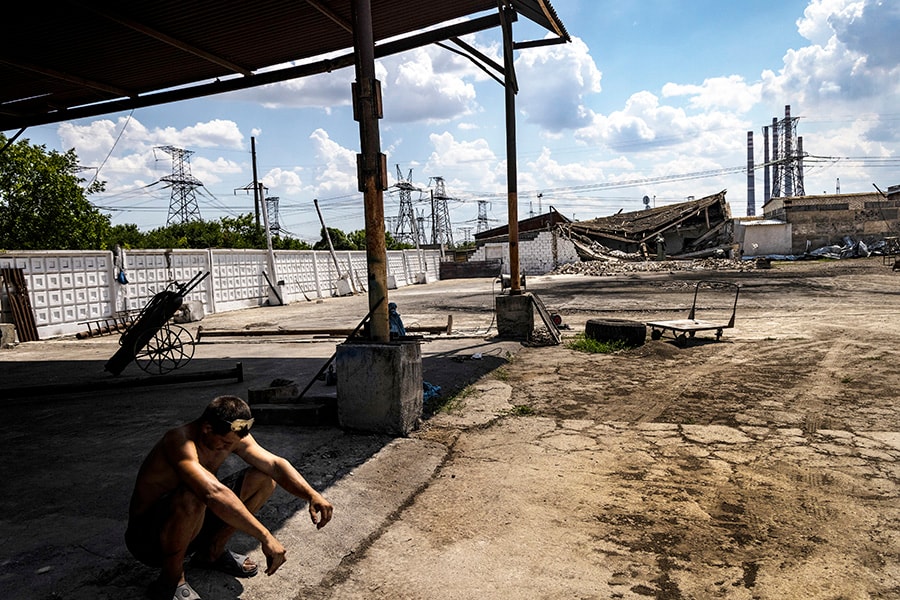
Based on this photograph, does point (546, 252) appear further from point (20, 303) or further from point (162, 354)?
point (162, 354)

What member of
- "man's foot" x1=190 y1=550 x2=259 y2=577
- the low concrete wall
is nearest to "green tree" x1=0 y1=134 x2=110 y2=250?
"man's foot" x1=190 y1=550 x2=259 y2=577

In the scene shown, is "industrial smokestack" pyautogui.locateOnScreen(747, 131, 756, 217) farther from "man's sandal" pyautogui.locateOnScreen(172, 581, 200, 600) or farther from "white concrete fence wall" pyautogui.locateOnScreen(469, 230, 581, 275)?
"man's sandal" pyautogui.locateOnScreen(172, 581, 200, 600)

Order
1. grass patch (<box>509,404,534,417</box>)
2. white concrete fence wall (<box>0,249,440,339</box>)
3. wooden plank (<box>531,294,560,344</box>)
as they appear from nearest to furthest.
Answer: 1. grass patch (<box>509,404,534,417</box>)
2. wooden plank (<box>531,294,560,344</box>)
3. white concrete fence wall (<box>0,249,440,339</box>)

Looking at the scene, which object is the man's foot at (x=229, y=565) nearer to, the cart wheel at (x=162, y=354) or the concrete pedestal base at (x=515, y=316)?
the cart wheel at (x=162, y=354)

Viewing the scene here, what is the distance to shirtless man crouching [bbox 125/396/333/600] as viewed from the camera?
2541 mm

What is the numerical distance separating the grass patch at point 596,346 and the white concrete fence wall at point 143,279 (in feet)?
29.9

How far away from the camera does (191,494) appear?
2600mm

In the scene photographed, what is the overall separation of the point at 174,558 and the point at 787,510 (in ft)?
11.8

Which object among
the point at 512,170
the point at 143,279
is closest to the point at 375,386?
the point at 512,170

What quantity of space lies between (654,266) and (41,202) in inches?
1175

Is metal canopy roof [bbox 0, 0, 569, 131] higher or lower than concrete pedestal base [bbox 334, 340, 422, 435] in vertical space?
higher

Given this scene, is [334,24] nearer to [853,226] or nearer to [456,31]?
[456,31]

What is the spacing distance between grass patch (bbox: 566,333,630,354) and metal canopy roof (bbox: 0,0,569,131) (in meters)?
5.41

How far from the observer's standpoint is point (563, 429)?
219 inches
